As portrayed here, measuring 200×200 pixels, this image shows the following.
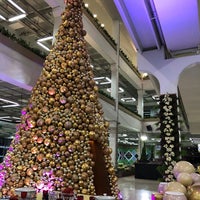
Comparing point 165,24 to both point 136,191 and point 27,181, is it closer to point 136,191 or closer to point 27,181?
point 27,181

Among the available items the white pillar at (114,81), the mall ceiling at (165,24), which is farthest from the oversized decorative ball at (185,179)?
the white pillar at (114,81)

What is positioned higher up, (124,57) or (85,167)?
(124,57)

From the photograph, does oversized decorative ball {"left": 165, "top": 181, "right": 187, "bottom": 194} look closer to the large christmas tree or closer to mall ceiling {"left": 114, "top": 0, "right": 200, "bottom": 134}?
the large christmas tree

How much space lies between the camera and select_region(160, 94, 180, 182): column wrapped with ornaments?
8.04m

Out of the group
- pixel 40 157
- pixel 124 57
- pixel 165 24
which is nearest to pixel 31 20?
pixel 124 57

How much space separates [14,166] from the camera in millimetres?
3480

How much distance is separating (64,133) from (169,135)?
5.43 meters

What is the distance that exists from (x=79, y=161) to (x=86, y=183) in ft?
0.94

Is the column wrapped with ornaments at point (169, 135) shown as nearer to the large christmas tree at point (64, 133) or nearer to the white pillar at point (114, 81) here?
the large christmas tree at point (64, 133)

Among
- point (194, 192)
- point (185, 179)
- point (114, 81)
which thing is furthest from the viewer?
point (114, 81)

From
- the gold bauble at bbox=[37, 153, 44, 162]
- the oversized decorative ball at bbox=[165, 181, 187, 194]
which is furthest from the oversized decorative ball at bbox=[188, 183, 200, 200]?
the gold bauble at bbox=[37, 153, 44, 162]

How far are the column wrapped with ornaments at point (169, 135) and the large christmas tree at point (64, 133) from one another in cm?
463

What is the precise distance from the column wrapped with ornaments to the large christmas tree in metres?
4.63

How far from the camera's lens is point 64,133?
11.3 ft
